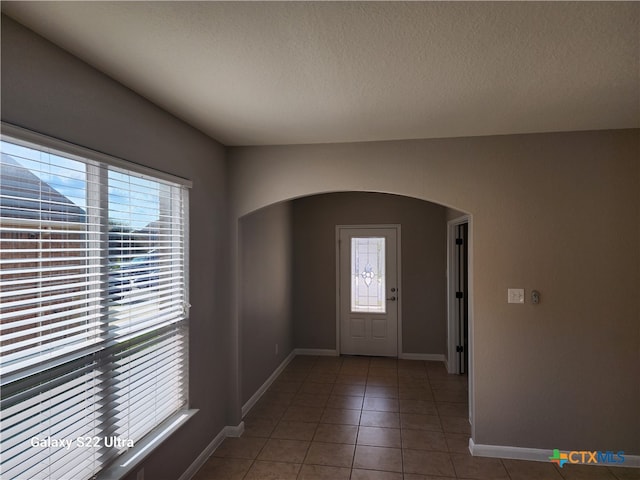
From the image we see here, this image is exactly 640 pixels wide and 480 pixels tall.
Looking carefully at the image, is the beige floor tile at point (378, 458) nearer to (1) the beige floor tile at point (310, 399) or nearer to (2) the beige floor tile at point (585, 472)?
(1) the beige floor tile at point (310, 399)

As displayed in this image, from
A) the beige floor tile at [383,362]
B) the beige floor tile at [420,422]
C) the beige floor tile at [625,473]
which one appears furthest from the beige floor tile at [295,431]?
the beige floor tile at [625,473]

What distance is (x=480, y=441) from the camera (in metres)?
2.99

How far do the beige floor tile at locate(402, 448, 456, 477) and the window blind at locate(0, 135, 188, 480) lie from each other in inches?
72.2

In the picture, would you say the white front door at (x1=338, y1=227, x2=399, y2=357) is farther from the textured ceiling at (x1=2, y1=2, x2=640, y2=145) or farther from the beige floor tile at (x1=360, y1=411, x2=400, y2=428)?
the textured ceiling at (x1=2, y1=2, x2=640, y2=145)

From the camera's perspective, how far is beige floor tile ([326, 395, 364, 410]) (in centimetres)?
385

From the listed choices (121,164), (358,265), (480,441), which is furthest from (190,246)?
(358,265)

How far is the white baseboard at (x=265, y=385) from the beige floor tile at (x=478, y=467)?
1.96 meters

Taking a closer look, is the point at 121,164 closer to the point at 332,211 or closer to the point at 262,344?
the point at 262,344

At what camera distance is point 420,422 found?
11.5ft

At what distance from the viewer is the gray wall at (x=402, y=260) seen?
210 inches

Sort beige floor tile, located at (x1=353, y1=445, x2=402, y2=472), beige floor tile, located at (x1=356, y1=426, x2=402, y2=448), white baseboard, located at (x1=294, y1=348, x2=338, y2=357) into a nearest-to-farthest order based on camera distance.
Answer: beige floor tile, located at (x1=353, y1=445, x2=402, y2=472), beige floor tile, located at (x1=356, y1=426, x2=402, y2=448), white baseboard, located at (x1=294, y1=348, x2=338, y2=357)

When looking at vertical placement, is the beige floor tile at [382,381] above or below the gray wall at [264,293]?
below

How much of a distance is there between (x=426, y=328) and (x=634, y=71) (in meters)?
4.10

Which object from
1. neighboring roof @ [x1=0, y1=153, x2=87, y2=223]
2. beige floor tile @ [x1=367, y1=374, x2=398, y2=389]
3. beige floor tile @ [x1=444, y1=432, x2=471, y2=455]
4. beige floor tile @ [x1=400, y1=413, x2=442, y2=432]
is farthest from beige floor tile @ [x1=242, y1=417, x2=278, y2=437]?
neighboring roof @ [x1=0, y1=153, x2=87, y2=223]
